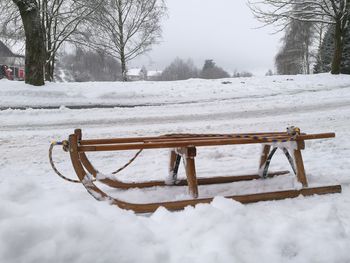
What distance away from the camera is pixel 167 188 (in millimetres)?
4254

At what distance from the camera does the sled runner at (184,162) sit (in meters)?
3.35

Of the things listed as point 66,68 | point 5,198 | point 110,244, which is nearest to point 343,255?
point 110,244

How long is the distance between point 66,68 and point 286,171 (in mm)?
71506

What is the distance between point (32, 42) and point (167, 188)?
9.91 metres

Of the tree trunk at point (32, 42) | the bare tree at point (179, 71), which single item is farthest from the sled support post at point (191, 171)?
the bare tree at point (179, 71)

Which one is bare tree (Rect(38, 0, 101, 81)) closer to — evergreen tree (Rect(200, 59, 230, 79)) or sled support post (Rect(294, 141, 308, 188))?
sled support post (Rect(294, 141, 308, 188))

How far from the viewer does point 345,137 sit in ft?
21.1

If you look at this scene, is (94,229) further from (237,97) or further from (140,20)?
(140,20)

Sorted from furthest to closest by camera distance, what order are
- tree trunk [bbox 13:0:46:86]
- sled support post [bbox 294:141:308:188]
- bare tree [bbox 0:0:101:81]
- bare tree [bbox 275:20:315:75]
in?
bare tree [bbox 275:20:315:75] < bare tree [bbox 0:0:101:81] < tree trunk [bbox 13:0:46:86] < sled support post [bbox 294:141:308:188]

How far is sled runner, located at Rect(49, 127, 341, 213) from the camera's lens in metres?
3.35

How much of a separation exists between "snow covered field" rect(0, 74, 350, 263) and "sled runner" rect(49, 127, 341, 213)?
5.2 inches

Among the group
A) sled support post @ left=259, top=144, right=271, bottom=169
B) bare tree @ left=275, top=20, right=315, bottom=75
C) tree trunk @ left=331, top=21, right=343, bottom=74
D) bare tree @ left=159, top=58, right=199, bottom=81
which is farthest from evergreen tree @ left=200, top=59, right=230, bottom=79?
sled support post @ left=259, top=144, right=271, bottom=169

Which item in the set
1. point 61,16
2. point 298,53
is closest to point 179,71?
point 298,53

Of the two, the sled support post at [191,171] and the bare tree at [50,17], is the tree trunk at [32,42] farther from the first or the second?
the sled support post at [191,171]
